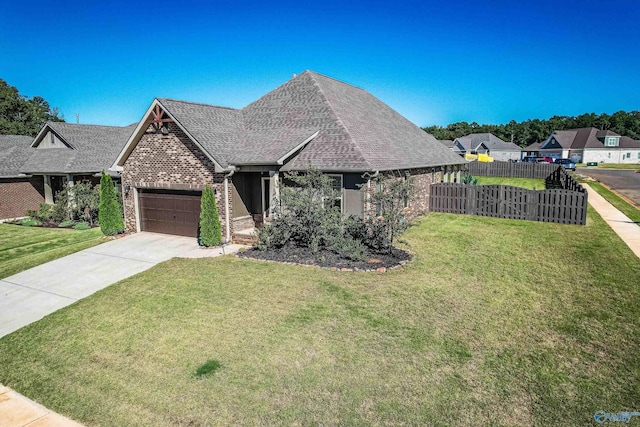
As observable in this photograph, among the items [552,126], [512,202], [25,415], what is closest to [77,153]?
[25,415]

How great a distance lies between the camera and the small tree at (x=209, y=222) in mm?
15469

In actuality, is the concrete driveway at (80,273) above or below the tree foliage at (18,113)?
below

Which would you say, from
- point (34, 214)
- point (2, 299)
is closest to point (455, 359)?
point (2, 299)

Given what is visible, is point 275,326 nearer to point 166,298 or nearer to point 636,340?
point 166,298

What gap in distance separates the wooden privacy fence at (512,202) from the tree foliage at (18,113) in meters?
55.4

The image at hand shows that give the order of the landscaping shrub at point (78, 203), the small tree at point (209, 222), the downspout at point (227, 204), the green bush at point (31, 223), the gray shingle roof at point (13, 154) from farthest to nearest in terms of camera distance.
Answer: the gray shingle roof at point (13, 154), the green bush at point (31, 223), the landscaping shrub at point (78, 203), the downspout at point (227, 204), the small tree at point (209, 222)

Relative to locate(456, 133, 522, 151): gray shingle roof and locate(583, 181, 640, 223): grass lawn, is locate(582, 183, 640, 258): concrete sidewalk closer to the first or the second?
locate(583, 181, 640, 223): grass lawn

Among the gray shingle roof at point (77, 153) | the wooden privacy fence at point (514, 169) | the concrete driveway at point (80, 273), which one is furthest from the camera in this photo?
the wooden privacy fence at point (514, 169)

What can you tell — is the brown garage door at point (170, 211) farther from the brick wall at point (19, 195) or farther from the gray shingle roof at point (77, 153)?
the brick wall at point (19, 195)

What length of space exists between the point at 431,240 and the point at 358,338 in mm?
8669

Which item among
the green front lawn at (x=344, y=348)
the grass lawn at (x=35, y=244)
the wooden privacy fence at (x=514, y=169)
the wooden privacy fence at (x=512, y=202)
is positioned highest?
the wooden privacy fence at (x=514, y=169)

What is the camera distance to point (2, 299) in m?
A: 11.1

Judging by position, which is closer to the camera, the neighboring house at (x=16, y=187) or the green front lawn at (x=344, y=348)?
the green front lawn at (x=344, y=348)

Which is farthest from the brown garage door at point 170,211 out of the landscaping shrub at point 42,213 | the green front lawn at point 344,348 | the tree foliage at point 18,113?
the tree foliage at point 18,113
